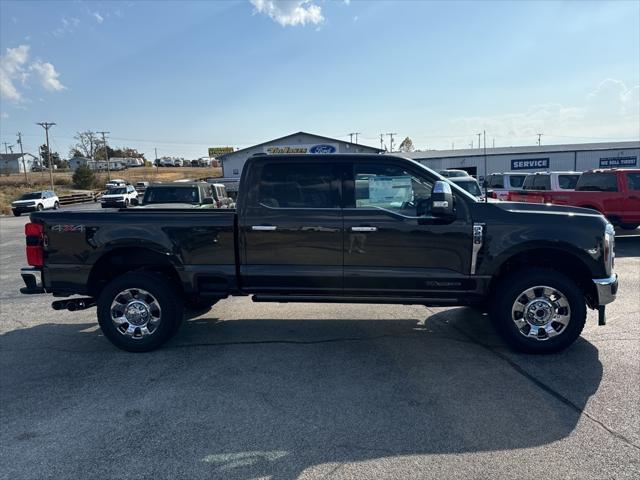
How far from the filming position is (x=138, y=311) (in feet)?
15.5

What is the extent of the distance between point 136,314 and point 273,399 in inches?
77.4

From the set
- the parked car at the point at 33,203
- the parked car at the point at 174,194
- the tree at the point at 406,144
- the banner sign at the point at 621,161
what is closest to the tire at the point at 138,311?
the parked car at the point at 174,194

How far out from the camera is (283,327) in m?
5.55

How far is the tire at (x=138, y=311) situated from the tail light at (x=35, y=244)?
0.78m

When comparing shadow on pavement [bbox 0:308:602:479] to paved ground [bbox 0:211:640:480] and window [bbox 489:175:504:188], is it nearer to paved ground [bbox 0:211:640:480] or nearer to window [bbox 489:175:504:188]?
paved ground [bbox 0:211:640:480]

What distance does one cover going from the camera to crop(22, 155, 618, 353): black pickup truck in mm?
4414

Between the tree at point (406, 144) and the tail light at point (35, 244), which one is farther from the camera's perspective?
the tree at point (406, 144)

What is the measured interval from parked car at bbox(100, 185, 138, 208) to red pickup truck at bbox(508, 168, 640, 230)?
31.7 m

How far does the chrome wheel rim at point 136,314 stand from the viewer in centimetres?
470

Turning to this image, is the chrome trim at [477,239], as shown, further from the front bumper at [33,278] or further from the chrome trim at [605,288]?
the front bumper at [33,278]

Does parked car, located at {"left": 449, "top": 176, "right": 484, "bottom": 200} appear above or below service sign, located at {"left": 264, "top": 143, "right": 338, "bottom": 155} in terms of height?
below

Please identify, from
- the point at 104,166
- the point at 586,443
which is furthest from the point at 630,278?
the point at 104,166

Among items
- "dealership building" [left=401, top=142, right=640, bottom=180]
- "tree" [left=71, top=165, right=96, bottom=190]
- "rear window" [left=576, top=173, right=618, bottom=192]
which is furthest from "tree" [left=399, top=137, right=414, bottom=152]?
"rear window" [left=576, top=173, right=618, bottom=192]

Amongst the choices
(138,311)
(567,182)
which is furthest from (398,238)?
(567,182)
